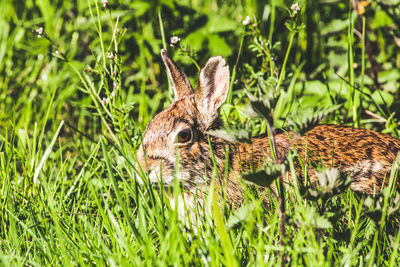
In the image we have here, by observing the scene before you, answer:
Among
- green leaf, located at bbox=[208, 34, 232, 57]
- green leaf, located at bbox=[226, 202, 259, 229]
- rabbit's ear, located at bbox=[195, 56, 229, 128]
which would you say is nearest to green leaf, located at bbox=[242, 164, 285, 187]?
green leaf, located at bbox=[226, 202, 259, 229]

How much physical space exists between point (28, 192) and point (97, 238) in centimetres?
76

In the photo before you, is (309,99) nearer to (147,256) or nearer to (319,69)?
(319,69)

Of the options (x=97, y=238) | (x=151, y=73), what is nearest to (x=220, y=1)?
(x=151, y=73)

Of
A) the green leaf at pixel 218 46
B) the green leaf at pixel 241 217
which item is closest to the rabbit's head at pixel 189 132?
the green leaf at pixel 218 46

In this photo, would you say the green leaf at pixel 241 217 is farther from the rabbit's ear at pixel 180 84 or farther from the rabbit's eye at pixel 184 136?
the rabbit's ear at pixel 180 84

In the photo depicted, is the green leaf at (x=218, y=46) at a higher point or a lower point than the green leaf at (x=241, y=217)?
higher

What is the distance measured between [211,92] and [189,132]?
1.21 feet

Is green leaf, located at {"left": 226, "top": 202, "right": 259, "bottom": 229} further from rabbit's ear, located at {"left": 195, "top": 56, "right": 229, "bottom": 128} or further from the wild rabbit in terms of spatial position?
rabbit's ear, located at {"left": 195, "top": 56, "right": 229, "bottom": 128}

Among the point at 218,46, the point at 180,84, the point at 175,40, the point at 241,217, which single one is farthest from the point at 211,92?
the point at 241,217

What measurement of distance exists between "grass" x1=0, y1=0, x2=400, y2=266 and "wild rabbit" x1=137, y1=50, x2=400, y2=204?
5.7 inches

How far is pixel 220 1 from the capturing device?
4980 millimetres

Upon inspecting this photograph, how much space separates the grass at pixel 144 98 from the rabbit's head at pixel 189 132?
0.38 ft

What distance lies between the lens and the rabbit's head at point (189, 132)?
9.85 feet

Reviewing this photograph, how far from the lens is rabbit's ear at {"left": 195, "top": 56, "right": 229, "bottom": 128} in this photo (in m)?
3.20
